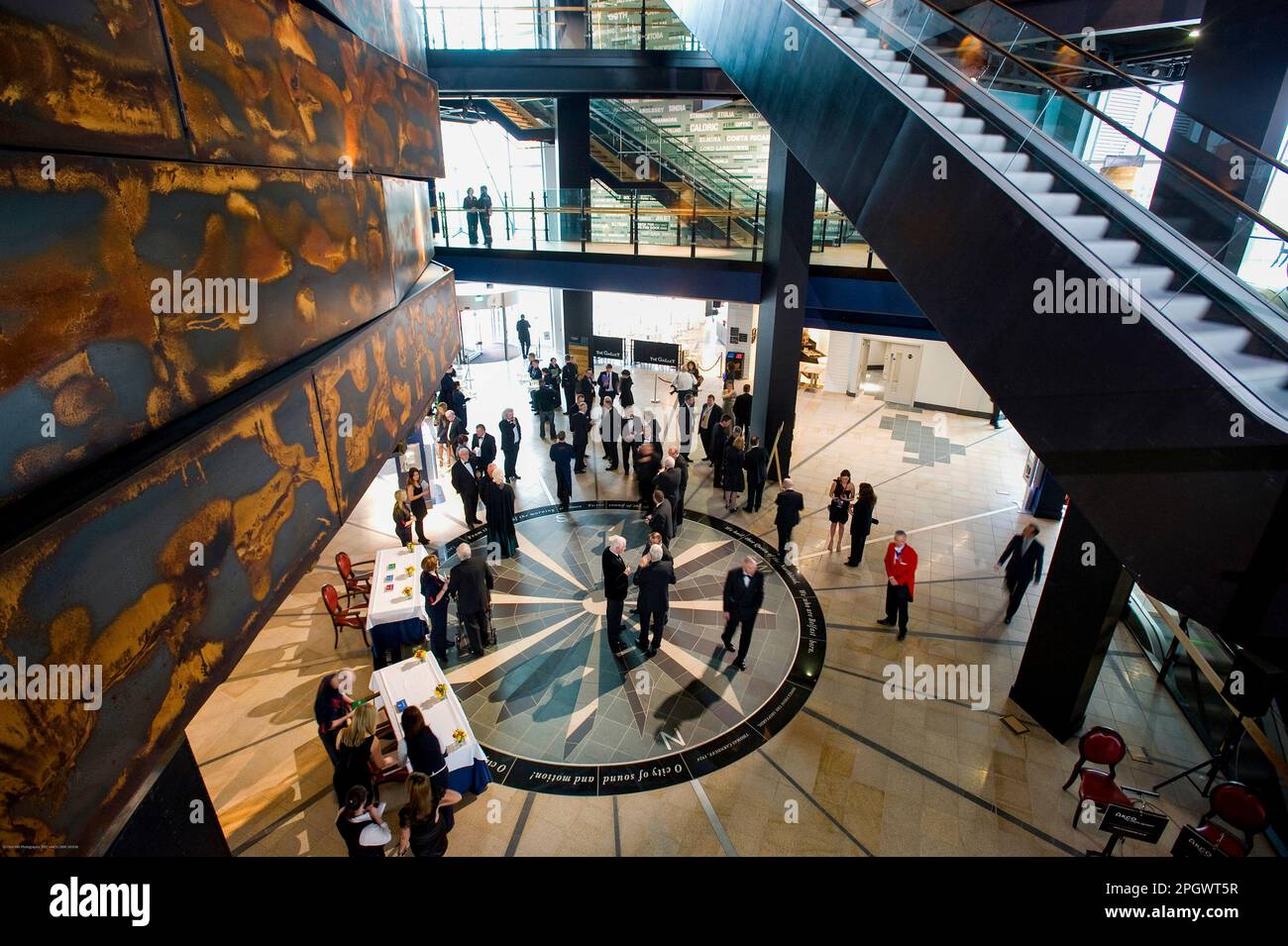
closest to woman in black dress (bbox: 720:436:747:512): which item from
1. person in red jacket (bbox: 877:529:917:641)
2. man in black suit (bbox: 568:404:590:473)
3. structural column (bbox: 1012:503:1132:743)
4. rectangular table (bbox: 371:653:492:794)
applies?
man in black suit (bbox: 568:404:590:473)

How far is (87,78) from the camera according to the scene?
251 centimetres

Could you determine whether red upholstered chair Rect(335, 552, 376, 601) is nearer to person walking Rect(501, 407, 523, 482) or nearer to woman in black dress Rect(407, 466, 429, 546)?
woman in black dress Rect(407, 466, 429, 546)

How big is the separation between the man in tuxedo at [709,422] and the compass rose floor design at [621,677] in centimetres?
358

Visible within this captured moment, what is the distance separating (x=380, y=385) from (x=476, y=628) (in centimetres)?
405

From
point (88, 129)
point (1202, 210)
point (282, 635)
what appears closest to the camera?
point (88, 129)

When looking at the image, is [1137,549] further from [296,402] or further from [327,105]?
[327,105]

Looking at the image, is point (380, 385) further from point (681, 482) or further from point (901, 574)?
point (901, 574)

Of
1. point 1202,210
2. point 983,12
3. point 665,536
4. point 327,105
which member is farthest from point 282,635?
point 983,12

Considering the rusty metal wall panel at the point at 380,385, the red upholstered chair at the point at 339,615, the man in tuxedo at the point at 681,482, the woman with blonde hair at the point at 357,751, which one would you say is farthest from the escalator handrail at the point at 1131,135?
the red upholstered chair at the point at 339,615

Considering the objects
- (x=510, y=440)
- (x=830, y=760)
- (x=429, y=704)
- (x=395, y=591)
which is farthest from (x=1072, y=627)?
(x=510, y=440)

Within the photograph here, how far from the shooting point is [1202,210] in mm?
4266

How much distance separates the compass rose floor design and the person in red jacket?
1.19 meters

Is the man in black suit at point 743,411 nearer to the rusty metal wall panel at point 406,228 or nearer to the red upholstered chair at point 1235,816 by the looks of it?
the rusty metal wall panel at point 406,228
